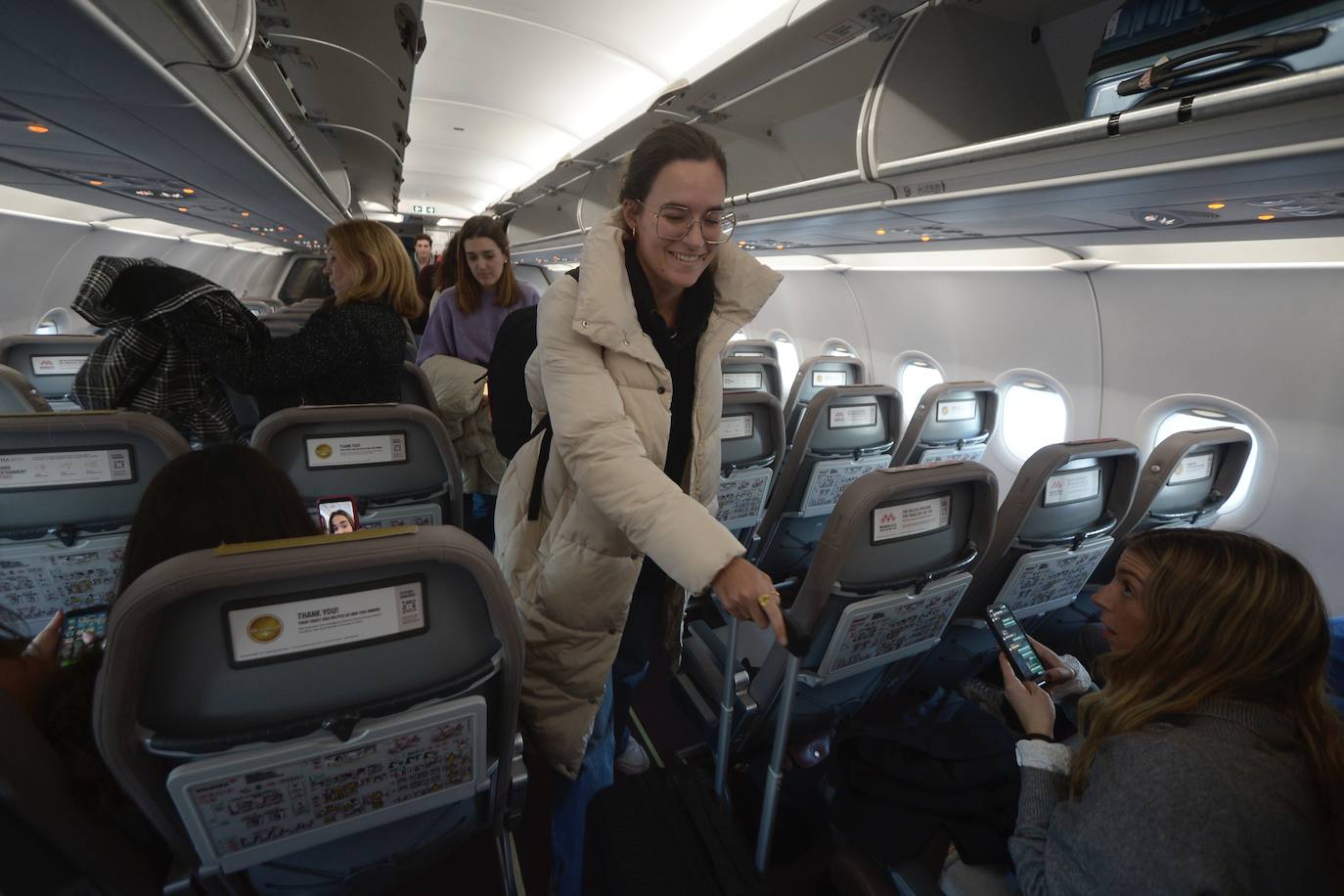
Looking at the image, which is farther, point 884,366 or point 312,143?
point 884,366

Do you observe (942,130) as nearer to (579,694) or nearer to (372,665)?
(579,694)

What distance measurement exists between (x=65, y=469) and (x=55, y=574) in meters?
0.39

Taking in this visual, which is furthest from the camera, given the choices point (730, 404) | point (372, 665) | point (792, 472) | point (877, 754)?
point (792, 472)

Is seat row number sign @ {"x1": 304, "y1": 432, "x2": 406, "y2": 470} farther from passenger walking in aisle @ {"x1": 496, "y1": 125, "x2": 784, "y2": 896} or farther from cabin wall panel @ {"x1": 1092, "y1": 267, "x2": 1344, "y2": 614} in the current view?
cabin wall panel @ {"x1": 1092, "y1": 267, "x2": 1344, "y2": 614}

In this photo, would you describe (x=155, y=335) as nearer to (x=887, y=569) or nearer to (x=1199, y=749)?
(x=887, y=569)

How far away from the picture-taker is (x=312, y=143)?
4871 millimetres

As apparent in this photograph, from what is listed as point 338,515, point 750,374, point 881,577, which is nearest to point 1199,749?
point 881,577

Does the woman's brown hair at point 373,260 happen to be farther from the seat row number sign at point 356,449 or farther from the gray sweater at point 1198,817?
the gray sweater at point 1198,817

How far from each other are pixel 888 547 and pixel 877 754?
0.58m

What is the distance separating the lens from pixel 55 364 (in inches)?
149

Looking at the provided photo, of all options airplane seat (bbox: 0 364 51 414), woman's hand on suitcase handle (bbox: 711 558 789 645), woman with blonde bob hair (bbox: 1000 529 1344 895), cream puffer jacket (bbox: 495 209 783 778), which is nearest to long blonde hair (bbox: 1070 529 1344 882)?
woman with blonde bob hair (bbox: 1000 529 1344 895)

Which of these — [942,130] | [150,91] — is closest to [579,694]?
[150,91]

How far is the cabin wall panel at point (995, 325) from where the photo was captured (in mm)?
4375

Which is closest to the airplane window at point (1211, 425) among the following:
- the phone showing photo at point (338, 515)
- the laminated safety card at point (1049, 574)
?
the laminated safety card at point (1049, 574)
